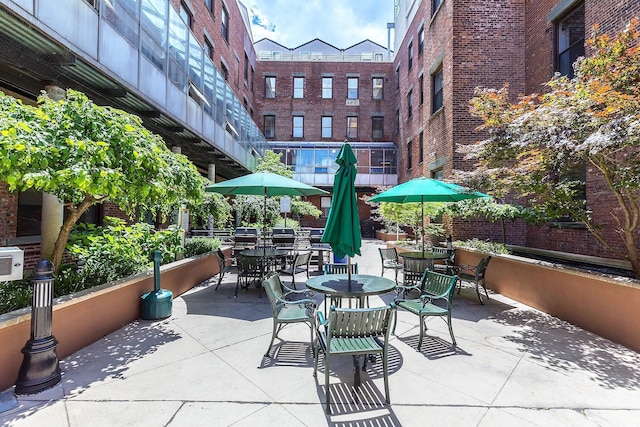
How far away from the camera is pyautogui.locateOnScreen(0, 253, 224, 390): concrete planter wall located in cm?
333

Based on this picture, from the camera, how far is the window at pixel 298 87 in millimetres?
28328

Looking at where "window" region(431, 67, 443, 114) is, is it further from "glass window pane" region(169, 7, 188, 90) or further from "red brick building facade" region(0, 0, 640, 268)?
"glass window pane" region(169, 7, 188, 90)

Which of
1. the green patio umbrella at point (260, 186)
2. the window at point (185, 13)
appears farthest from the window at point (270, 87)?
the green patio umbrella at point (260, 186)

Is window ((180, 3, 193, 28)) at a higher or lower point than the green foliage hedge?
higher

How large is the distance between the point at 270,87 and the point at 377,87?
946cm

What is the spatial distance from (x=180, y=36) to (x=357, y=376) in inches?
405

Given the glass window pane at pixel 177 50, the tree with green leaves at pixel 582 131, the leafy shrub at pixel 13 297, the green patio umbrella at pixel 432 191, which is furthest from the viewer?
the glass window pane at pixel 177 50

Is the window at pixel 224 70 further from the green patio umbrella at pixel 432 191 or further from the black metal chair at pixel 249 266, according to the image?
the green patio umbrella at pixel 432 191

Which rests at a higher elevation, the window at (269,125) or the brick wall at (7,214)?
the window at (269,125)

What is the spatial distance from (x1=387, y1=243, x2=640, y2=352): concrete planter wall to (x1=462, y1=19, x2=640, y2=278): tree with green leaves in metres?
0.78

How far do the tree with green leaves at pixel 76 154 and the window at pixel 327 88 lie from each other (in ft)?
83.7

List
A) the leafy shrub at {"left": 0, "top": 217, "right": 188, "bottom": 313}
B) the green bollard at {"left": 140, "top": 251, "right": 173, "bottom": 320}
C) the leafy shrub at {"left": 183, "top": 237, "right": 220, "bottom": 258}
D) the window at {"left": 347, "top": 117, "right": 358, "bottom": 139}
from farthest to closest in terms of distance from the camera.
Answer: the window at {"left": 347, "top": 117, "right": 358, "bottom": 139} < the leafy shrub at {"left": 183, "top": 237, "right": 220, "bottom": 258} < the green bollard at {"left": 140, "top": 251, "right": 173, "bottom": 320} < the leafy shrub at {"left": 0, "top": 217, "right": 188, "bottom": 313}

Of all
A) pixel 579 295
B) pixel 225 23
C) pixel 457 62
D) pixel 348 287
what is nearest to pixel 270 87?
pixel 225 23

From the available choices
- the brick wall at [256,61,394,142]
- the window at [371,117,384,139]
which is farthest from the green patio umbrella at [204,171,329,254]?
the window at [371,117,384,139]
